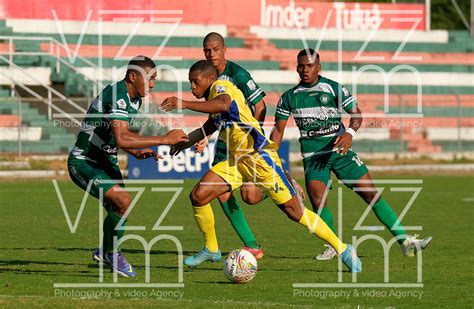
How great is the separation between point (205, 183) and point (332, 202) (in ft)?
36.1

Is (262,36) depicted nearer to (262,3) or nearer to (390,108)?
(262,3)

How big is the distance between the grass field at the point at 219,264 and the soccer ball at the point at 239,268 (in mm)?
110

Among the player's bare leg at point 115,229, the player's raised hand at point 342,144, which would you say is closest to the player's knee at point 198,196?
the player's bare leg at point 115,229

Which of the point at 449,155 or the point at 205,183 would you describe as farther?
the point at 449,155

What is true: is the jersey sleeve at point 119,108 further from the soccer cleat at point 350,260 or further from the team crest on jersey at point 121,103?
the soccer cleat at point 350,260

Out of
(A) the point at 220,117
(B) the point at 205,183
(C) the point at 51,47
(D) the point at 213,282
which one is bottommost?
(D) the point at 213,282

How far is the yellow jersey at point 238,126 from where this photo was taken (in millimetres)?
11453

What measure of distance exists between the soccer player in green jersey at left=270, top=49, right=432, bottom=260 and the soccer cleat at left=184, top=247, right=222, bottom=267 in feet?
4.57

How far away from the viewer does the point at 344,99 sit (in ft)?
42.5

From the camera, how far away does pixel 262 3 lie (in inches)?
1537

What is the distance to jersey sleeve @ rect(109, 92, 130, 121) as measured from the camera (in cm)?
1107

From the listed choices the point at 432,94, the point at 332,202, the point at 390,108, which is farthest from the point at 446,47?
the point at 332,202

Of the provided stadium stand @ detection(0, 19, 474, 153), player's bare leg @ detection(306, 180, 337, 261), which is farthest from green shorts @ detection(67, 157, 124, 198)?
stadium stand @ detection(0, 19, 474, 153)

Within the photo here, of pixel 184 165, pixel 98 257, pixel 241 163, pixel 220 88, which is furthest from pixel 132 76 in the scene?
pixel 184 165
